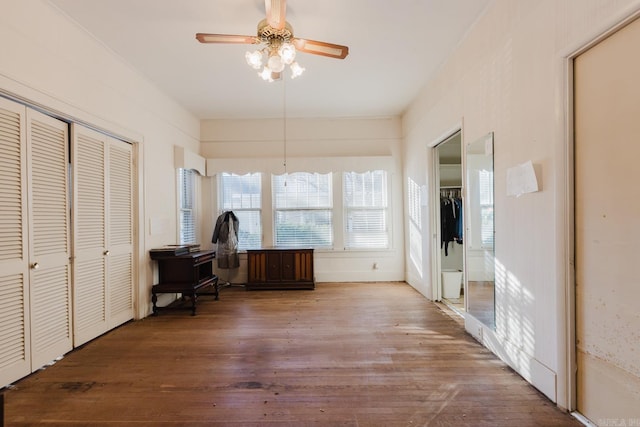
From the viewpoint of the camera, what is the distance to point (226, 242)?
16.8ft

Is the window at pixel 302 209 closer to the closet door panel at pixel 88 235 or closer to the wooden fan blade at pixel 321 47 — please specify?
the closet door panel at pixel 88 235

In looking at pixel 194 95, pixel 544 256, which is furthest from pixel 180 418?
pixel 194 95

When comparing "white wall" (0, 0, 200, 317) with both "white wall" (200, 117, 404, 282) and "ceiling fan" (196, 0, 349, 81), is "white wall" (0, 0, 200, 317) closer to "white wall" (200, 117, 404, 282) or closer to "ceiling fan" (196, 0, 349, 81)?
"white wall" (200, 117, 404, 282)

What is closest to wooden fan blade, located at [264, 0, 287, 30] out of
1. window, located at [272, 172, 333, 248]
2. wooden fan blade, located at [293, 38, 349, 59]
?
wooden fan blade, located at [293, 38, 349, 59]

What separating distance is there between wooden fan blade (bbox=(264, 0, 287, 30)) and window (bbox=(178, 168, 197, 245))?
307 centimetres

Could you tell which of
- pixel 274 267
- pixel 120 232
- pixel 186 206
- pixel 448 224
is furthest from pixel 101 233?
pixel 448 224

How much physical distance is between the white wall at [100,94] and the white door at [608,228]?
3789 millimetres

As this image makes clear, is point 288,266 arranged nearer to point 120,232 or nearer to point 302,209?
point 302,209

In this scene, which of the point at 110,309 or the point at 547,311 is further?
the point at 110,309

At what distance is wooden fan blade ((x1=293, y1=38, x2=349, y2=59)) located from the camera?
2303 millimetres

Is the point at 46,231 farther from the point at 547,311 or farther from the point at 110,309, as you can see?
the point at 547,311

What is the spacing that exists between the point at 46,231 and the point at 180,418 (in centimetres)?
193

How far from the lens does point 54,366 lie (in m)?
2.45

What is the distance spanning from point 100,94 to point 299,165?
9.69ft
